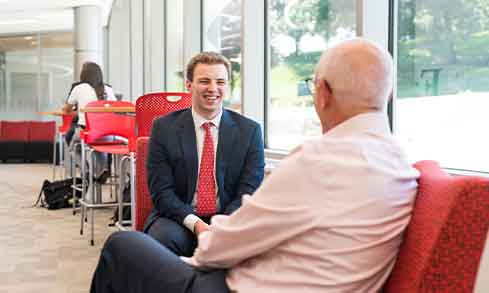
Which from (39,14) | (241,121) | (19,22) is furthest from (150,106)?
(19,22)

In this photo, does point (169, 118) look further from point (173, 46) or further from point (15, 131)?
point (15, 131)

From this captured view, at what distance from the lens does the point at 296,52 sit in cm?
425

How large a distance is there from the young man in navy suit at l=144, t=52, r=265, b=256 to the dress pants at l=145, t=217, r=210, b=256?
0.01 metres

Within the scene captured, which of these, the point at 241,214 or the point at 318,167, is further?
the point at 241,214

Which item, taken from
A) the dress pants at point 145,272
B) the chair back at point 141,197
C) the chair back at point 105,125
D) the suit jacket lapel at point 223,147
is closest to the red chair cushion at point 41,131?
the chair back at point 105,125

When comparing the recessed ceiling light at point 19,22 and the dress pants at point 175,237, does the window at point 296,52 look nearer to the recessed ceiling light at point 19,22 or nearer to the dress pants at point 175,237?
the dress pants at point 175,237

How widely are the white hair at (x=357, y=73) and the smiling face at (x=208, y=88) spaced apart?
1.35m

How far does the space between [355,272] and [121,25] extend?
41.3 ft

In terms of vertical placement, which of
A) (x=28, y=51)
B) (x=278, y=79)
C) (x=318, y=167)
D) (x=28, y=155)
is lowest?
(x=28, y=155)

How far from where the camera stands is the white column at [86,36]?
42.1 ft

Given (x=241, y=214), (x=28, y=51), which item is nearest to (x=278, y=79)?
(x=241, y=214)

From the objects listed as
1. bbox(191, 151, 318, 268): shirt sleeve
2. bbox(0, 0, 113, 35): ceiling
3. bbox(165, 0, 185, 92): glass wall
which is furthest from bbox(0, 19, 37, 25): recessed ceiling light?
bbox(191, 151, 318, 268): shirt sleeve

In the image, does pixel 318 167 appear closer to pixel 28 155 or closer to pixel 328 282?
pixel 328 282

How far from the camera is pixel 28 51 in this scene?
16.1m
